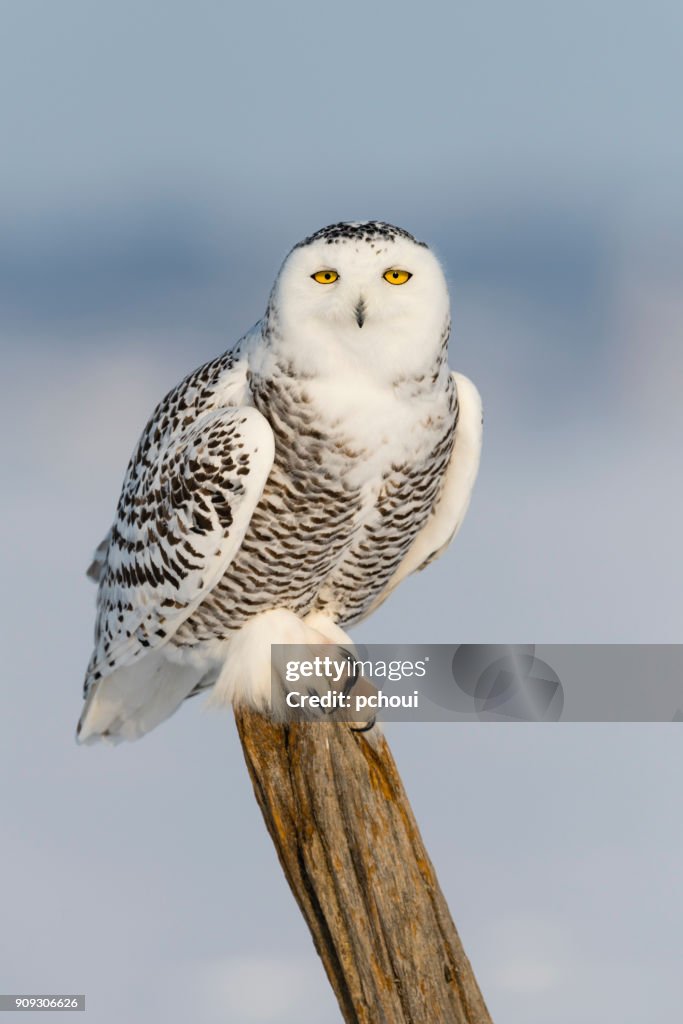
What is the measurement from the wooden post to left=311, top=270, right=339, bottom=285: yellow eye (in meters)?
1.53

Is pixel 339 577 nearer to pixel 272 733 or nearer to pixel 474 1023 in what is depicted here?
pixel 272 733

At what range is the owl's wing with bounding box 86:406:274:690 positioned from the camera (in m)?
4.64

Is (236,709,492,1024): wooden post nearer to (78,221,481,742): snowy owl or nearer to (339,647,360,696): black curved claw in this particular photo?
(339,647,360,696): black curved claw

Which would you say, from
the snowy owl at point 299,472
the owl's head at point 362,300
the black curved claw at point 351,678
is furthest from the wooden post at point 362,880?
the owl's head at point 362,300

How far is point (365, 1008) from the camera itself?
477 centimetres

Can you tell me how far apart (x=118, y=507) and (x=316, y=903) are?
1.61 meters

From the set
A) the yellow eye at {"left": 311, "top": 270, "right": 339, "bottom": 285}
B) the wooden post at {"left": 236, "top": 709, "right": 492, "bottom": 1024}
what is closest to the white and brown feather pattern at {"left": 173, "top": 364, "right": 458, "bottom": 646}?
Answer: the yellow eye at {"left": 311, "top": 270, "right": 339, "bottom": 285}

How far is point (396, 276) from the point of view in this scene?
441 cm

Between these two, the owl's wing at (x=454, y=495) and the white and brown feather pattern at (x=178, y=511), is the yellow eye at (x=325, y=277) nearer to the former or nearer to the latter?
the white and brown feather pattern at (x=178, y=511)

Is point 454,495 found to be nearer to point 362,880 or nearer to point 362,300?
point 362,300

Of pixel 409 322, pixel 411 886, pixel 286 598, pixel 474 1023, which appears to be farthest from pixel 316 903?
pixel 409 322

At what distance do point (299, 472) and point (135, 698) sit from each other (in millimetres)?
1549

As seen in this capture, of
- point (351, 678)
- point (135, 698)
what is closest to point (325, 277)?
point (351, 678)

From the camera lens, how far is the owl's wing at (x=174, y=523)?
15.2 ft
